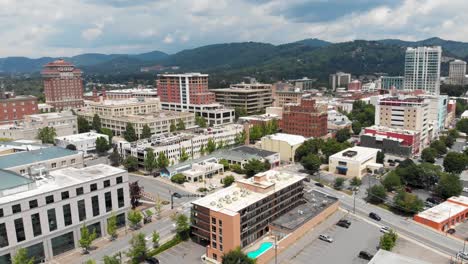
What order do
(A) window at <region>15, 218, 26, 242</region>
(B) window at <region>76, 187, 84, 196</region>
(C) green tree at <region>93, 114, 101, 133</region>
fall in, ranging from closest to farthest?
(A) window at <region>15, 218, 26, 242</region> < (B) window at <region>76, 187, 84, 196</region> < (C) green tree at <region>93, 114, 101, 133</region>

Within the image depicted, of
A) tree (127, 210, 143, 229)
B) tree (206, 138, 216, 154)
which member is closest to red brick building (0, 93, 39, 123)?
tree (206, 138, 216, 154)

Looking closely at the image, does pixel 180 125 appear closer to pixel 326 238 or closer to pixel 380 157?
pixel 380 157

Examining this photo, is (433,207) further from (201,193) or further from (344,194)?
(201,193)

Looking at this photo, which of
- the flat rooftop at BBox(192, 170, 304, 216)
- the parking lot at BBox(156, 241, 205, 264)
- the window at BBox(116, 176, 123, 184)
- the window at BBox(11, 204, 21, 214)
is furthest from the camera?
the window at BBox(116, 176, 123, 184)

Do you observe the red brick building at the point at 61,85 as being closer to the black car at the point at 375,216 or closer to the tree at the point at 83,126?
the tree at the point at 83,126

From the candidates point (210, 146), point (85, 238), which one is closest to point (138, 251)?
point (85, 238)

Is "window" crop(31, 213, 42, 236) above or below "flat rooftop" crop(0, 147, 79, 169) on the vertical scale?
below

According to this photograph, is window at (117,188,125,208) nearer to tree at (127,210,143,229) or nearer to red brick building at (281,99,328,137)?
tree at (127,210,143,229)
